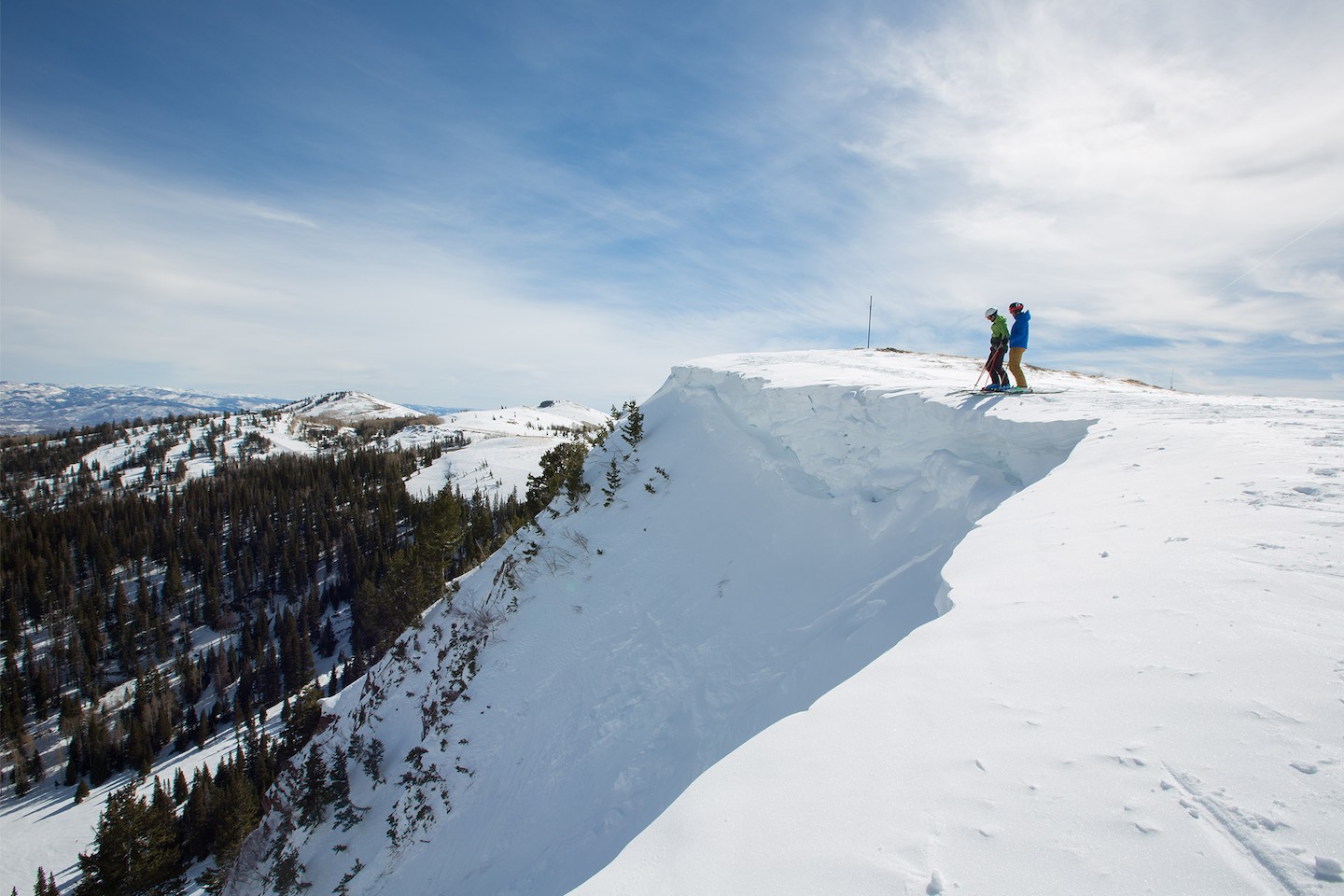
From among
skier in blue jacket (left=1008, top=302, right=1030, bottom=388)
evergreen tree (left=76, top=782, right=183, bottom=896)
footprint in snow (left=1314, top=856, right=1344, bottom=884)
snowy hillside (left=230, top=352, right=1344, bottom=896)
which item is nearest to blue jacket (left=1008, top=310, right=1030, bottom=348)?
skier in blue jacket (left=1008, top=302, right=1030, bottom=388)

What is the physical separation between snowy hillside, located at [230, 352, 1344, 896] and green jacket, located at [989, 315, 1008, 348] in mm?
1923

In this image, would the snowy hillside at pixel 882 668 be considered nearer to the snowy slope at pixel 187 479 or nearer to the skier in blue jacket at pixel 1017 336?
the skier in blue jacket at pixel 1017 336

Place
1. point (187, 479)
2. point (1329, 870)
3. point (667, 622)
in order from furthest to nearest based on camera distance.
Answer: point (187, 479) → point (667, 622) → point (1329, 870)

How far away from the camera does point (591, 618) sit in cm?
1340

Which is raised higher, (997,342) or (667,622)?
(997,342)

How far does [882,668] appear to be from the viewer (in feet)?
15.8

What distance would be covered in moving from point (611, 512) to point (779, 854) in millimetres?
13806

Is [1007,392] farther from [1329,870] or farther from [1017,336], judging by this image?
[1329,870]

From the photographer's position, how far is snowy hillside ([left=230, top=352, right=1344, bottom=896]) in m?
2.70

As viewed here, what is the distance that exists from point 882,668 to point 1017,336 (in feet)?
34.2

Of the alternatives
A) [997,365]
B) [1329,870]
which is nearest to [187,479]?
[997,365]

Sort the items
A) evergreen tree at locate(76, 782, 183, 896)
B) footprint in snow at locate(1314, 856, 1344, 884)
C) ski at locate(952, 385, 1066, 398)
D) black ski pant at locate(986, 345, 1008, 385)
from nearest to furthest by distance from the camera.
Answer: footprint in snow at locate(1314, 856, 1344, 884) < ski at locate(952, 385, 1066, 398) < black ski pant at locate(986, 345, 1008, 385) < evergreen tree at locate(76, 782, 183, 896)

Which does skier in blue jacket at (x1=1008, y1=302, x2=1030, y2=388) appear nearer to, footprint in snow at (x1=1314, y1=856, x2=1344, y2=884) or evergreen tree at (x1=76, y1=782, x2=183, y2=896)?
footprint in snow at (x1=1314, y1=856, x2=1344, y2=884)

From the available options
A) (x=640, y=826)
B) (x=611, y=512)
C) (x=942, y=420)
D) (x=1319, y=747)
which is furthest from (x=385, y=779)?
(x=1319, y=747)
